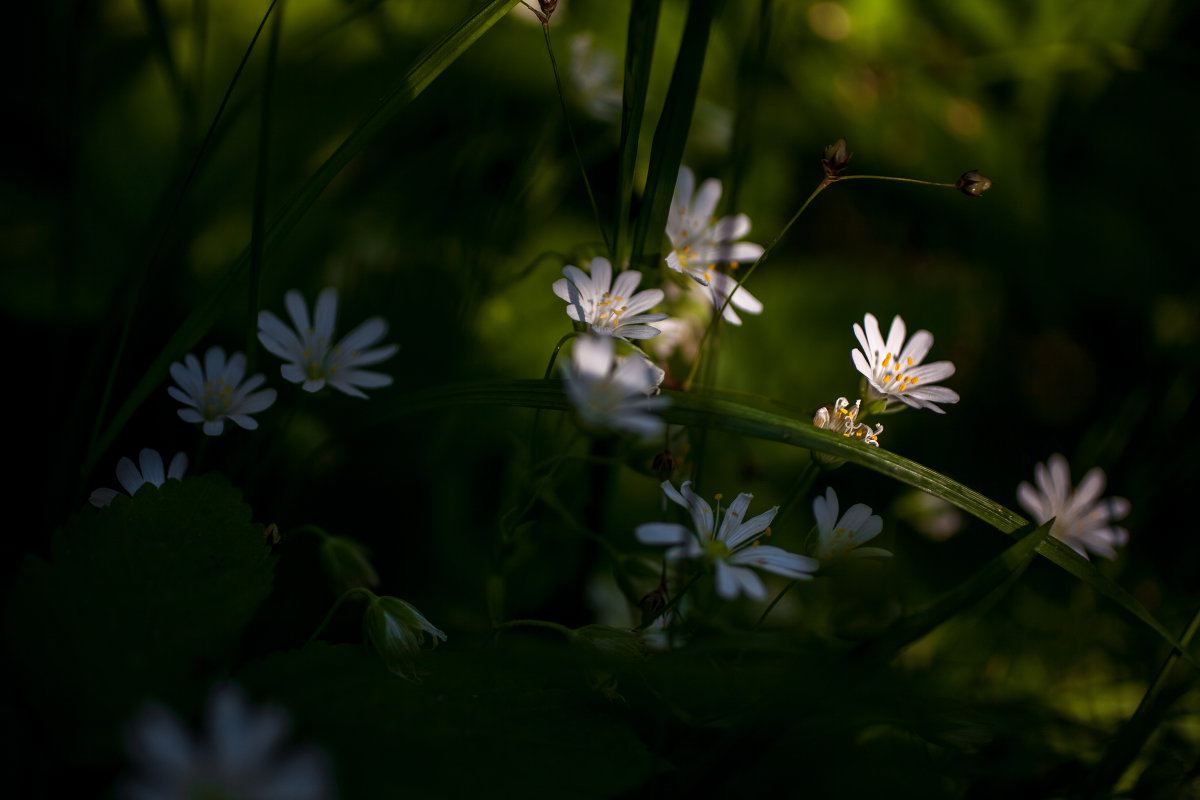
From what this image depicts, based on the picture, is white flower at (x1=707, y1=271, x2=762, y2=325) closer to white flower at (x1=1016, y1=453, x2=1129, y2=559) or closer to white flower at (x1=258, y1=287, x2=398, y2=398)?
white flower at (x1=258, y1=287, x2=398, y2=398)

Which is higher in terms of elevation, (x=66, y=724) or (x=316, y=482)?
(x=316, y=482)

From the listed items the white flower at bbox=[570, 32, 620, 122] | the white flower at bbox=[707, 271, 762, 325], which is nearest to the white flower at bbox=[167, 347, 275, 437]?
the white flower at bbox=[707, 271, 762, 325]

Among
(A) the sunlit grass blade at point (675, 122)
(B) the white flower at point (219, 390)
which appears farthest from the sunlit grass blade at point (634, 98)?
(B) the white flower at point (219, 390)

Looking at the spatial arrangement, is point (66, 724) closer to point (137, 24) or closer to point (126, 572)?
point (126, 572)

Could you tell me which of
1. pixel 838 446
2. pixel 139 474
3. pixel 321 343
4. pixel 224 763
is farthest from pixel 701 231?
pixel 224 763

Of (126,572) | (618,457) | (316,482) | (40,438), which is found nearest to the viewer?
(126,572)

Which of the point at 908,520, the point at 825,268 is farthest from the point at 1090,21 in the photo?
the point at 908,520

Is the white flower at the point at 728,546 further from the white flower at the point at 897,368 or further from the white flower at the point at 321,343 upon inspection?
the white flower at the point at 321,343
